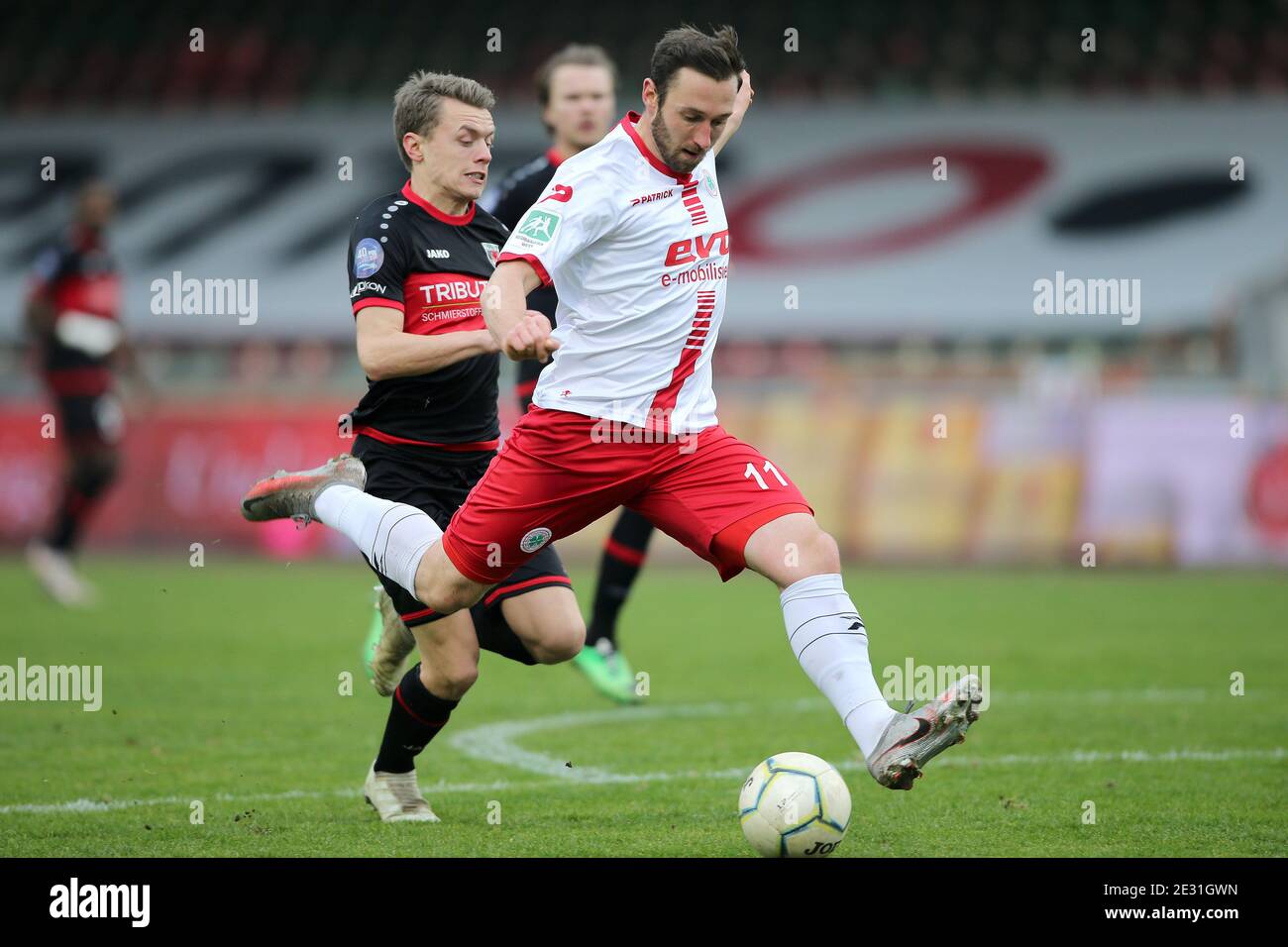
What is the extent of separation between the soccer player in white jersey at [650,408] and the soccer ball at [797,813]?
195 mm

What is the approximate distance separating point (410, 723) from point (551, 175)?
320 cm

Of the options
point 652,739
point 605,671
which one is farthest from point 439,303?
point 605,671

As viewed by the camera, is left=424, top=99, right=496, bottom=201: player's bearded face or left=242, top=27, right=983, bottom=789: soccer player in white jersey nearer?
left=242, top=27, right=983, bottom=789: soccer player in white jersey

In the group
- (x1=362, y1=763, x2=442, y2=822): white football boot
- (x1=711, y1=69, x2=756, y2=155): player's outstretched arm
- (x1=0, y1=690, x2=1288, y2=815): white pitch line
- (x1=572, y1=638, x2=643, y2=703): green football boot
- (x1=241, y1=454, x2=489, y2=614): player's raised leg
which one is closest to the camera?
(x1=241, y1=454, x2=489, y2=614): player's raised leg

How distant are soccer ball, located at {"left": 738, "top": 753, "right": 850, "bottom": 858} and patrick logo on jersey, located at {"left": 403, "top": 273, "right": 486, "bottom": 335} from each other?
6.11ft

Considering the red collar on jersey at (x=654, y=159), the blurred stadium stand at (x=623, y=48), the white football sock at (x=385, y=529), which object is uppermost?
the blurred stadium stand at (x=623, y=48)

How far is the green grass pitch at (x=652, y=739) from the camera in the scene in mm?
5293

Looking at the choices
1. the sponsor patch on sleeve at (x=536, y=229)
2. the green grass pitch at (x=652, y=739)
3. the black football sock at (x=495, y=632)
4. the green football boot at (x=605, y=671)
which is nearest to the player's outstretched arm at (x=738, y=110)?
the sponsor patch on sleeve at (x=536, y=229)

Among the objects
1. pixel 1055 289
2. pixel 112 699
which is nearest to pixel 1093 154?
pixel 1055 289

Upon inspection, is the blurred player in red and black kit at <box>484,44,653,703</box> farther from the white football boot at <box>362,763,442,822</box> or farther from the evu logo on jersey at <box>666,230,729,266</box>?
the evu logo on jersey at <box>666,230,729,266</box>

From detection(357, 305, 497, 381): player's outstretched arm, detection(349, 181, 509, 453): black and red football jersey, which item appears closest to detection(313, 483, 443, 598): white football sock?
detection(349, 181, 509, 453): black and red football jersey

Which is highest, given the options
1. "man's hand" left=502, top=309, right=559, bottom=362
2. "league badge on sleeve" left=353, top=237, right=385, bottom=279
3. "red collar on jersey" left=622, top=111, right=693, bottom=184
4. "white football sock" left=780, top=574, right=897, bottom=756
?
"red collar on jersey" left=622, top=111, right=693, bottom=184
